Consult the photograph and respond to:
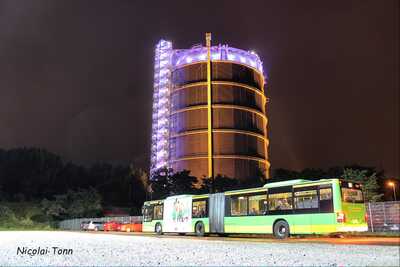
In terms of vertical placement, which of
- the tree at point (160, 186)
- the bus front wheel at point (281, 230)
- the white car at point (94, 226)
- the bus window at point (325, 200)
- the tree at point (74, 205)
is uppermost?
the tree at point (160, 186)

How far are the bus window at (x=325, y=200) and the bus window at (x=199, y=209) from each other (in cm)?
1077

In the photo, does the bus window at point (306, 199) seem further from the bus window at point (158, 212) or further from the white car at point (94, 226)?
the white car at point (94, 226)

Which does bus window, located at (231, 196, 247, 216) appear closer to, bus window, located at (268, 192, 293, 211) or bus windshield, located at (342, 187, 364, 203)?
bus window, located at (268, 192, 293, 211)

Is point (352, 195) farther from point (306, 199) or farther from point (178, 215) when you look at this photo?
point (178, 215)

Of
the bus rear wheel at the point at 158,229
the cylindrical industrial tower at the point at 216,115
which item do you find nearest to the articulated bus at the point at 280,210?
the bus rear wheel at the point at 158,229

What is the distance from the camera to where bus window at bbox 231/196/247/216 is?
28.9 meters

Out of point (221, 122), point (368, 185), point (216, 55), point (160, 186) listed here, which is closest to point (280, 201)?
point (368, 185)

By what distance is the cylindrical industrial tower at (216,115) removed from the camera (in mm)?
103062

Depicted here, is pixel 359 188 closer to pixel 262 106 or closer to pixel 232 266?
pixel 232 266

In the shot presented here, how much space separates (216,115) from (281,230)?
3163 inches

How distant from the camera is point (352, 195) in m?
24.1

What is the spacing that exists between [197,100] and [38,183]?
46489 millimetres

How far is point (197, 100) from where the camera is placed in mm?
108125

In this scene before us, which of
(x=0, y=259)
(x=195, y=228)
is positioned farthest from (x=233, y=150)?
(x=0, y=259)
